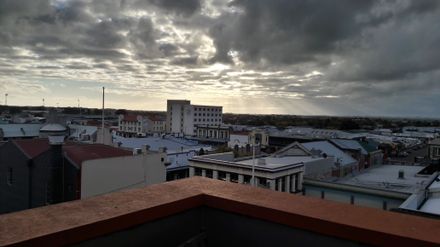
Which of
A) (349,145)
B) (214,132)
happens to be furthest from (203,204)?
(214,132)

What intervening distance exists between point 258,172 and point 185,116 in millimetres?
73542

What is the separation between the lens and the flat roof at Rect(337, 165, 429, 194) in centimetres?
2695

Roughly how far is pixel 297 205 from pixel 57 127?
804 inches

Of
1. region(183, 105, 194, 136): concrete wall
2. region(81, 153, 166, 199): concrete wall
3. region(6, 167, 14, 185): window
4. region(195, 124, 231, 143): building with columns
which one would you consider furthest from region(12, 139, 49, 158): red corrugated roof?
region(183, 105, 194, 136): concrete wall

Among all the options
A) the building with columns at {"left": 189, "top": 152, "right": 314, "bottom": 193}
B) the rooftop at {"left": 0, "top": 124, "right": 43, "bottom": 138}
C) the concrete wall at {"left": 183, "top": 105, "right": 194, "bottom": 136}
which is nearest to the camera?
the building with columns at {"left": 189, "top": 152, "right": 314, "bottom": 193}

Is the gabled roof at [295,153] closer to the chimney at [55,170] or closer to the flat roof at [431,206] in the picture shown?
the flat roof at [431,206]

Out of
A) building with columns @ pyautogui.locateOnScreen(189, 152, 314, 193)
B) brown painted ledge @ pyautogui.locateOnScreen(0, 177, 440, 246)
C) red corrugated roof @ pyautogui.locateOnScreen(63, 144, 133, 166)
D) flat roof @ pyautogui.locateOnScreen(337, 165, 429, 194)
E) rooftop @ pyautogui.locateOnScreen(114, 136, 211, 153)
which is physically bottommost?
flat roof @ pyautogui.locateOnScreen(337, 165, 429, 194)

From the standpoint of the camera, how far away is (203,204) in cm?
282

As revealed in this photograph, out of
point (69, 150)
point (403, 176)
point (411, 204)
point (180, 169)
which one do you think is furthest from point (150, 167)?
point (403, 176)

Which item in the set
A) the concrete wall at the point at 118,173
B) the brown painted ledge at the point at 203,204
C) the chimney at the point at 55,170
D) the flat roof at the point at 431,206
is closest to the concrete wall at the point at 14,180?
the chimney at the point at 55,170

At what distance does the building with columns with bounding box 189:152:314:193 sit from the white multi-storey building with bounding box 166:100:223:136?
216 ft

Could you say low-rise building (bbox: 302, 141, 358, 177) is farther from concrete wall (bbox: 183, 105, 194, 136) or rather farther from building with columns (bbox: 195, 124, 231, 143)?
concrete wall (bbox: 183, 105, 194, 136)

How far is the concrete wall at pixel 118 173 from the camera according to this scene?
20.2m

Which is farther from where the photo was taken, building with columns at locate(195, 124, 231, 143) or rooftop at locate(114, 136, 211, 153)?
building with columns at locate(195, 124, 231, 143)
